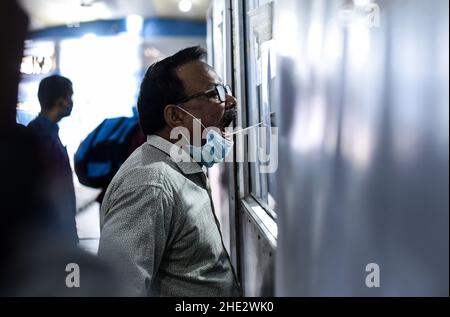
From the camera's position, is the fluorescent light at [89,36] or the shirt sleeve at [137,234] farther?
the fluorescent light at [89,36]

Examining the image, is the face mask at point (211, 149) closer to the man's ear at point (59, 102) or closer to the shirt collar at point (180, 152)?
the shirt collar at point (180, 152)

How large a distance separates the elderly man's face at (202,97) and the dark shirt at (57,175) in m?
0.38

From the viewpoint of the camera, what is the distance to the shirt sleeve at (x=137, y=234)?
881 mm

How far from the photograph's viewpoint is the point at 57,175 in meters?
0.93

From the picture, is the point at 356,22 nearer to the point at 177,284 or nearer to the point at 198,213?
the point at 198,213

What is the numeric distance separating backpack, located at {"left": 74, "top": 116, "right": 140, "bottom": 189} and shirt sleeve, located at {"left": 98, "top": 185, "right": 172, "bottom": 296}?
0.14 meters

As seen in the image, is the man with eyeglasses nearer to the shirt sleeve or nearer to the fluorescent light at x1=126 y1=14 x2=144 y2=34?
the shirt sleeve

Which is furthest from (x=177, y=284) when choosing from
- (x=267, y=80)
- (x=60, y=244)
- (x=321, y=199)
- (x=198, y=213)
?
(x=267, y=80)

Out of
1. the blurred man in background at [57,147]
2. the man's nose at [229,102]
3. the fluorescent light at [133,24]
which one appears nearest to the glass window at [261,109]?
the man's nose at [229,102]

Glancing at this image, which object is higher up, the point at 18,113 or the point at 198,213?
the point at 18,113

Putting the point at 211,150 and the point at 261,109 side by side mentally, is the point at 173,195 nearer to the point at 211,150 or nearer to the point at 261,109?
the point at 211,150

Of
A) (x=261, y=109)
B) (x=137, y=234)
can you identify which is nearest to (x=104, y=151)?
(x=137, y=234)

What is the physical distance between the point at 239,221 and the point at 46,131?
1399mm

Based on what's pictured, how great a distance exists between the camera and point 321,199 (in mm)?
751
